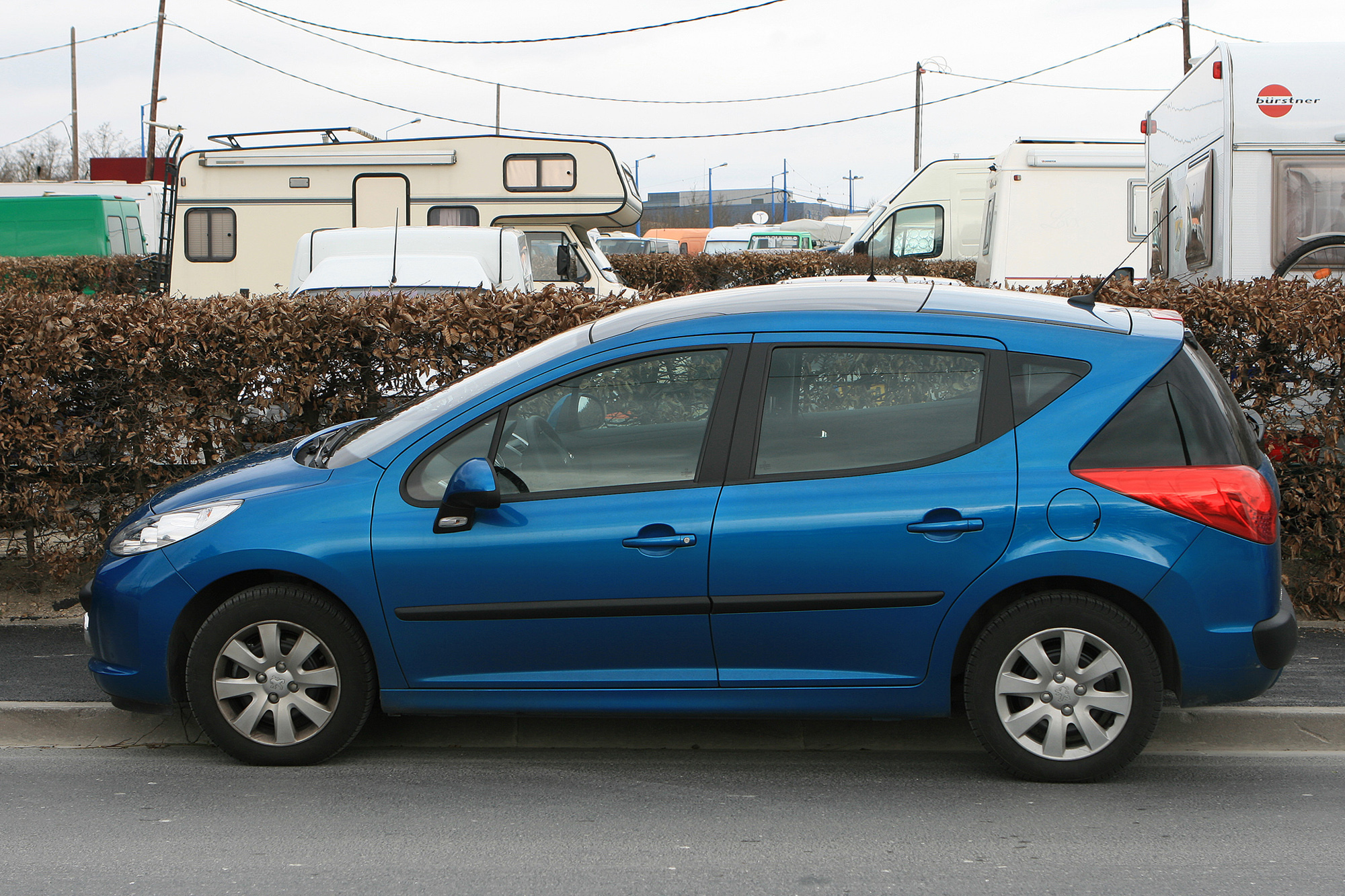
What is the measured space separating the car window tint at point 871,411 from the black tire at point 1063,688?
0.63m

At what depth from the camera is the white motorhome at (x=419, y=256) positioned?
977 cm

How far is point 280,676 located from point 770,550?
1.76 meters

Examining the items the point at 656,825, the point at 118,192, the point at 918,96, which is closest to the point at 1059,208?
the point at 656,825

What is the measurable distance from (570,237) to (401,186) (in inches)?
90.4

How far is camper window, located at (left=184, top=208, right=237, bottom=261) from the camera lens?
52.2 ft

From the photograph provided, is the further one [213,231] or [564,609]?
[213,231]

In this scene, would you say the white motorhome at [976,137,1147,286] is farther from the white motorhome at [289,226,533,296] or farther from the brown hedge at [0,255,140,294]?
the brown hedge at [0,255,140,294]

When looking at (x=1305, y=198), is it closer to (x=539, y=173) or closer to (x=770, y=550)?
(x=770, y=550)

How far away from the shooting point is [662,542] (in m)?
4.14

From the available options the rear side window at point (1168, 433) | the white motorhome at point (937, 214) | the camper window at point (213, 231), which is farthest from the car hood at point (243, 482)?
the white motorhome at point (937, 214)

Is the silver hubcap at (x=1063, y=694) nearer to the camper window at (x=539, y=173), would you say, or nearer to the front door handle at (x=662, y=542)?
the front door handle at (x=662, y=542)

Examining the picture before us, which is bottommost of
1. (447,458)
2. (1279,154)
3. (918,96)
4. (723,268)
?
(447,458)

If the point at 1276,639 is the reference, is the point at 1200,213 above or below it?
above

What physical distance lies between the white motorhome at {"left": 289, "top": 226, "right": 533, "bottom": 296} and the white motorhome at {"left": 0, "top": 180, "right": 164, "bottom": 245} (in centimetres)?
1614
